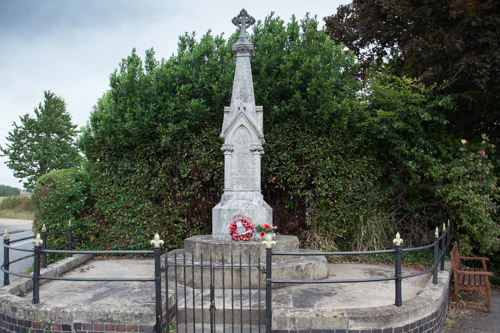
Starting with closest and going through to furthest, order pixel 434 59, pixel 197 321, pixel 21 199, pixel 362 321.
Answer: pixel 362 321 → pixel 197 321 → pixel 434 59 → pixel 21 199

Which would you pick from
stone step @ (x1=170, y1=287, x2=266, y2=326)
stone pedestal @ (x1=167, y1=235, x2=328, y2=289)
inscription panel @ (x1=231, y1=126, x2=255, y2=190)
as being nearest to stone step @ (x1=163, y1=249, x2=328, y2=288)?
stone pedestal @ (x1=167, y1=235, x2=328, y2=289)

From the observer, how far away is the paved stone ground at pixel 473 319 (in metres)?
5.62

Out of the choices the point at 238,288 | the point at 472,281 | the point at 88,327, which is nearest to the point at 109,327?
the point at 88,327

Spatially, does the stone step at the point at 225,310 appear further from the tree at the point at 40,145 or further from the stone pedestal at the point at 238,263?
the tree at the point at 40,145

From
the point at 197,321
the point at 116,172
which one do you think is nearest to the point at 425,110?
the point at 197,321

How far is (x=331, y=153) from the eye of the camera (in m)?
8.80

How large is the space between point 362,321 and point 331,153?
510 centimetres

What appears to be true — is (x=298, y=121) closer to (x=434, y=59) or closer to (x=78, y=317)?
(x=434, y=59)

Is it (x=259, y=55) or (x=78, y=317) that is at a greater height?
(x=259, y=55)

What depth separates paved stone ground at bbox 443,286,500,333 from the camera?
18.5 ft

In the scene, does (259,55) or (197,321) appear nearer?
(197,321)

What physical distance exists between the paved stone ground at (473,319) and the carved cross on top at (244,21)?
652cm

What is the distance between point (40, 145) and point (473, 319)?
1204 inches

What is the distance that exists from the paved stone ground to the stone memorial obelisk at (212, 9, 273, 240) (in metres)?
3.51
